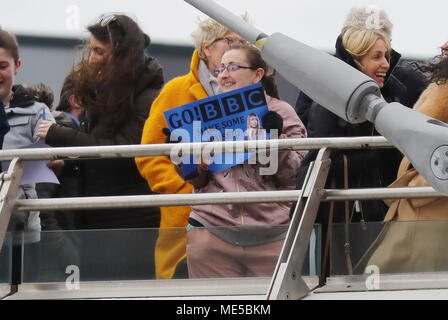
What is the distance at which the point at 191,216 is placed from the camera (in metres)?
3.37

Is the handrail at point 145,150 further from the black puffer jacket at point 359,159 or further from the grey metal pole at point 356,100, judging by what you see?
the grey metal pole at point 356,100

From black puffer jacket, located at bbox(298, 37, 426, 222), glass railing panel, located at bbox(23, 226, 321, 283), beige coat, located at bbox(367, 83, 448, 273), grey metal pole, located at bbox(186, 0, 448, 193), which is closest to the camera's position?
grey metal pole, located at bbox(186, 0, 448, 193)

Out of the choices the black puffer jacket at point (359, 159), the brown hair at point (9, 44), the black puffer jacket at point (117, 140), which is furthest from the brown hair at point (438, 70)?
the brown hair at point (9, 44)

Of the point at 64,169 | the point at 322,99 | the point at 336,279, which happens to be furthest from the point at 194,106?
the point at 322,99

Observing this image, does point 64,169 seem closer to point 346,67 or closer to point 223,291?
point 223,291

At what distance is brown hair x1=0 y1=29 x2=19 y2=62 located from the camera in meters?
4.07

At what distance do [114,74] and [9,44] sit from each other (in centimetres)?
56

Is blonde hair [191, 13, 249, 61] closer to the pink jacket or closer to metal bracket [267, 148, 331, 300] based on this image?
the pink jacket

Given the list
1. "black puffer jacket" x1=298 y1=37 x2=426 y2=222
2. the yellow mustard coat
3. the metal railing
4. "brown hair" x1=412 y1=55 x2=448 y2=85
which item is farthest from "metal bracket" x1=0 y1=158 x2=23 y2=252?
"brown hair" x1=412 y1=55 x2=448 y2=85

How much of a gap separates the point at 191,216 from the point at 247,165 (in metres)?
0.29

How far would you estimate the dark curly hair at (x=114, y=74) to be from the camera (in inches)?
152

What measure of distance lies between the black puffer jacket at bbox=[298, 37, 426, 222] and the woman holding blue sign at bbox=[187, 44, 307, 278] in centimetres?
11

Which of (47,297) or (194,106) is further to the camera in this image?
(194,106)
